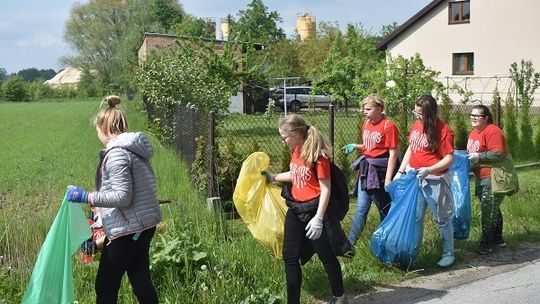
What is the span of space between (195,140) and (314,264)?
12.2 feet

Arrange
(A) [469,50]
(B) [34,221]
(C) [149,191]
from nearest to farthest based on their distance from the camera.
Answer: (C) [149,191]
(B) [34,221]
(A) [469,50]

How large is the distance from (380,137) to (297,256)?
190 cm

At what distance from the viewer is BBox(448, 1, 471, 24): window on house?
115ft

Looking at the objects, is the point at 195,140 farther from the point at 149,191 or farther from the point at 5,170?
the point at 5,170

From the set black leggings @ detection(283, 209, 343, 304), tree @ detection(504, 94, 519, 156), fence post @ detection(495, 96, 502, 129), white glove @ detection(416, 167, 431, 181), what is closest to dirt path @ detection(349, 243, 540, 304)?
black leggings @ detection(283, 209, 343, 304)

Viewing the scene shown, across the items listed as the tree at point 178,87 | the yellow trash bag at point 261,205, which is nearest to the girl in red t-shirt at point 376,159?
the yellow trash bag at point 261,205

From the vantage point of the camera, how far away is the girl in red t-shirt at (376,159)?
19.0ft

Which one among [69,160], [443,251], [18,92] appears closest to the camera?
[443,251]

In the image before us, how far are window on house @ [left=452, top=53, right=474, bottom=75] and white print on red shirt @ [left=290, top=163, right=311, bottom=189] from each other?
1297 inches

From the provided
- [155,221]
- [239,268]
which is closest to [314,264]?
[239,268]

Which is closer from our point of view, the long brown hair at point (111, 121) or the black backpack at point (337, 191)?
the long brown hair at point (111, 121)

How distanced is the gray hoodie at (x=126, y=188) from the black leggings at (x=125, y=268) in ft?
0.30

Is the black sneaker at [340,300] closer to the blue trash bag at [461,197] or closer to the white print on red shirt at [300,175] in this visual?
the white print on red shirt at [300,175]

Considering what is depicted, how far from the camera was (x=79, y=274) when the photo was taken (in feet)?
15.3
